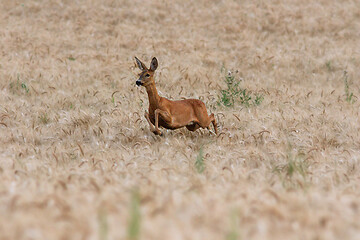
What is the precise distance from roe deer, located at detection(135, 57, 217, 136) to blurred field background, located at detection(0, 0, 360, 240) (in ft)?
1.06

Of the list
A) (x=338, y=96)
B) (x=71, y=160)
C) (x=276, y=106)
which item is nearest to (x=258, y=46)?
(x=338, y=96)

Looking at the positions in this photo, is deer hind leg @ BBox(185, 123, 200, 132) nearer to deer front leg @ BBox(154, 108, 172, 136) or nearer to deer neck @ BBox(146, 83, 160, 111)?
deer front leg @ BBox(154, 108, 172, 136)

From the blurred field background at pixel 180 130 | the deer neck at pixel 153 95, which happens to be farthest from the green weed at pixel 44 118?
the deer neck at pixel 153 95

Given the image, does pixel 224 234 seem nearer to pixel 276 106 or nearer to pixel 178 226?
pixel 178 226

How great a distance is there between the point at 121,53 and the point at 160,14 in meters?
6.04

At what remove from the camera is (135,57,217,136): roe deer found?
25.0 ft

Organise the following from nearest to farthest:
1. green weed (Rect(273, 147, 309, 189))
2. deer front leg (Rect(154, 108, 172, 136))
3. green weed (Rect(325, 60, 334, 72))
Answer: green weed (Rect(273, 147, 309, 189)), deer front leg (Rect(154, 108, 172, 136)), green weed (Rect(325, 60, 334, 72))

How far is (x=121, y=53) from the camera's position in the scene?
1728 centimetres

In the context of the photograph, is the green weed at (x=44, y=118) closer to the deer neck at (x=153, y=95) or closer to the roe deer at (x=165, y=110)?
the roe deer at (x=165, y=110)

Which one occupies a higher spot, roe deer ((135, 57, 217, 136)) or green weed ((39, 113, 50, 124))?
roe deer ((135, 57, 217, 136))

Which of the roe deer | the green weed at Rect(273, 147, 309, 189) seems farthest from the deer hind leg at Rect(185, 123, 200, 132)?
the green weed at Rect(273, 147, 309, 189)

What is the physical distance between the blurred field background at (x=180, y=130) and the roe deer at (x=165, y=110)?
0.32 metres

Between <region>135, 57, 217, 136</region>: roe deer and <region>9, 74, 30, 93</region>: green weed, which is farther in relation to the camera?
<region>9, 74, 30, 93</region>: green weed

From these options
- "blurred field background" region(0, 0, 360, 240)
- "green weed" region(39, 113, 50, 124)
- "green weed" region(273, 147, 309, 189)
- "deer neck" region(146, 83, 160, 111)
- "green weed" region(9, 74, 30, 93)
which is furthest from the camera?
"green weed" region(9, 74, 30, 93)
